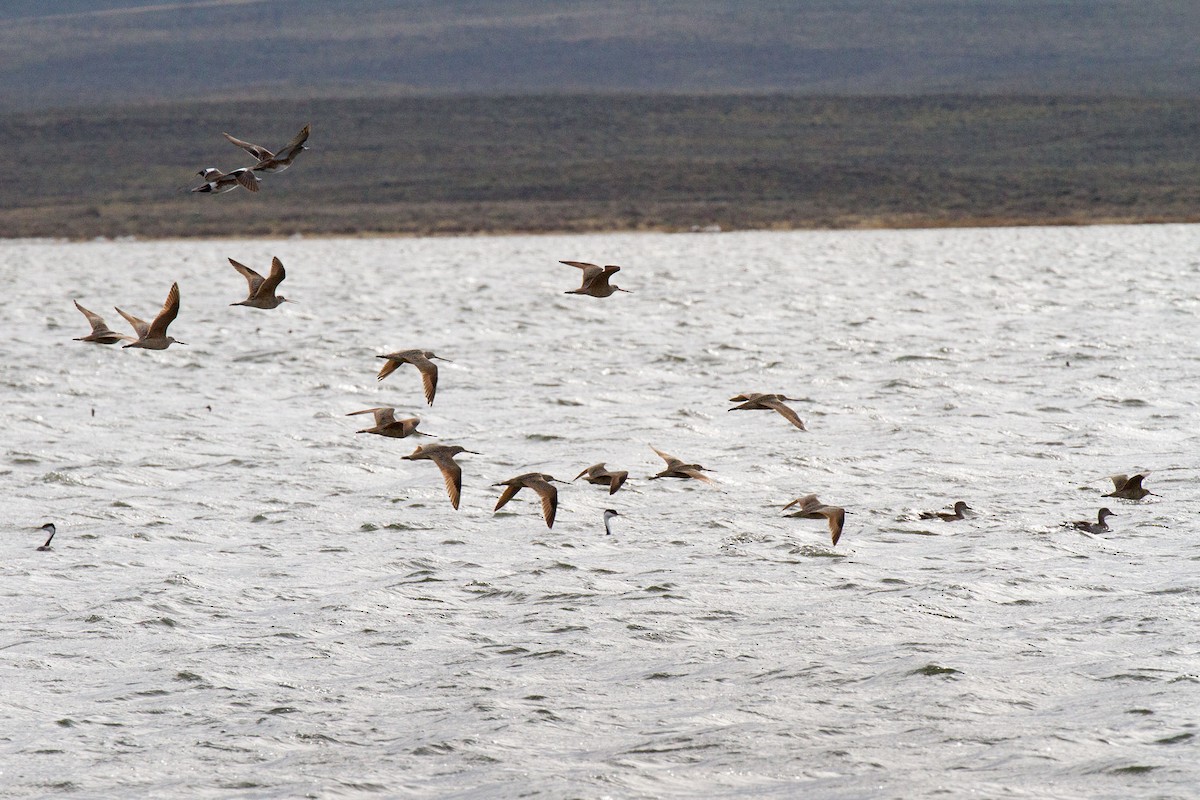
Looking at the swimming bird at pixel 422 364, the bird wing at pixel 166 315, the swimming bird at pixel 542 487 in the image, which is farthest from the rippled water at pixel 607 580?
the bird wing at pixel 166 315

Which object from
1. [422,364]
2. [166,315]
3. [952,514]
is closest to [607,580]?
[422,364]

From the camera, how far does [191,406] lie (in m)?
22.2

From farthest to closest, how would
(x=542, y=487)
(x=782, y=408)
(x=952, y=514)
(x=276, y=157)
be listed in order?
(x=782, y=408)
(x=952, y=514)
(x=276, y=157)
(x=542, y=487)

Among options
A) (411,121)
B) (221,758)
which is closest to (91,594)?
(221,758)

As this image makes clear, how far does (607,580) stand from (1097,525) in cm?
422

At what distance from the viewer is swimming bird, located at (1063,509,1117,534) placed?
555 inches

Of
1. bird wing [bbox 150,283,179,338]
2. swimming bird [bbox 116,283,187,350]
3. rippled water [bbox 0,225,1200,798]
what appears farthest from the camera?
swimming bird [bbox 116,283,187,350]

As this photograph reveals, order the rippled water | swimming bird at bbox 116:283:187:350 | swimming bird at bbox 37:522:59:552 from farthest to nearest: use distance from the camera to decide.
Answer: swimming bird at bbox 37:522:59:552 < swimming bird at bbox 116:283:187:350 < the rippled water

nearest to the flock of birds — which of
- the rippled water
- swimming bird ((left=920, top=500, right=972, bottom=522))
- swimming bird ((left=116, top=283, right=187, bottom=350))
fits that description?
swimming bird ((left=116, top=283, right=187, bottom=350))

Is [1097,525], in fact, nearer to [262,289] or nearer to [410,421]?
[410,421]

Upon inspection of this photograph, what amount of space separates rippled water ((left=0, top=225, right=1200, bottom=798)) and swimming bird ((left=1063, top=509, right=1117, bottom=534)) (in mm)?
227

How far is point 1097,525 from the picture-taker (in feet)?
46.4

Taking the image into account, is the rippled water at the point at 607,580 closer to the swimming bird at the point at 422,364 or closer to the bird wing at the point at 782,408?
the bird wing at the point at 782,408

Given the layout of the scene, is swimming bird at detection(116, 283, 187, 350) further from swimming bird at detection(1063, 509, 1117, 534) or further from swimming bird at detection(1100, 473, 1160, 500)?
swimming bird at detection(1100, 473, 1160, 500)
